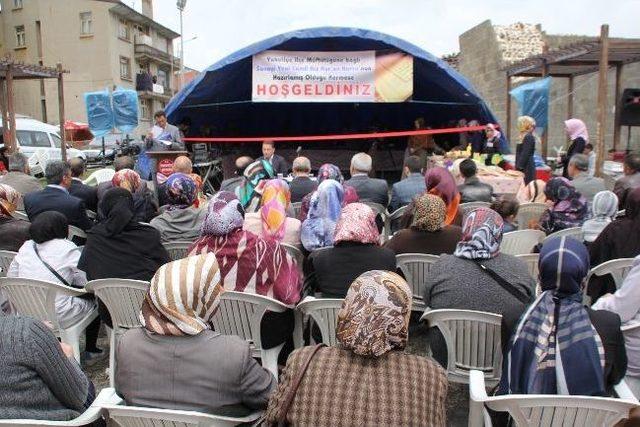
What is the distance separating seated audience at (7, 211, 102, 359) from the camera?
345cm

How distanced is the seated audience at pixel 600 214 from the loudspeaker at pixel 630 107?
9.00 metres

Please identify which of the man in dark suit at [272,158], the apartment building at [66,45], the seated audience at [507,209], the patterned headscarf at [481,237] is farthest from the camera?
the apartment building at [66,45]

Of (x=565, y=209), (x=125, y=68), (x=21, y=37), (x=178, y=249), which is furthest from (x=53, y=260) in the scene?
(x=21, y=37)

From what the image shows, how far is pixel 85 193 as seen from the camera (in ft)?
18.6

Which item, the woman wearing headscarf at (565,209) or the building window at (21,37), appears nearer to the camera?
the woman wearing headscarf at (565,209)

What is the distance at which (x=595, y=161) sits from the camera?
872 centimetres

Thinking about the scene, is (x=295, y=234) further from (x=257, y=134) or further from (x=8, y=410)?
(x=257, y=134)

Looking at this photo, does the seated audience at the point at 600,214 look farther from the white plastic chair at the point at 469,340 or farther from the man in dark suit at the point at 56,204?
the man in dark suit at the point at 56,204

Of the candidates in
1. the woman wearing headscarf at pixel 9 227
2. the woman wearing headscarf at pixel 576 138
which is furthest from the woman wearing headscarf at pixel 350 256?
the woman wearing headscarf at pixel 576 138

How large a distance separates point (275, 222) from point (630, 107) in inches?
409

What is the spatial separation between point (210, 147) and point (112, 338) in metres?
10.2

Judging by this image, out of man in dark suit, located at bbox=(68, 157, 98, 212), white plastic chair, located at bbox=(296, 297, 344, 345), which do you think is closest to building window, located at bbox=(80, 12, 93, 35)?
man in dark suit, located at bbox=(68, 157, 98, 212)

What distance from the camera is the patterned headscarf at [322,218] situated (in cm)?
420

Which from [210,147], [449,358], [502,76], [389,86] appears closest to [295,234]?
[449,358]
